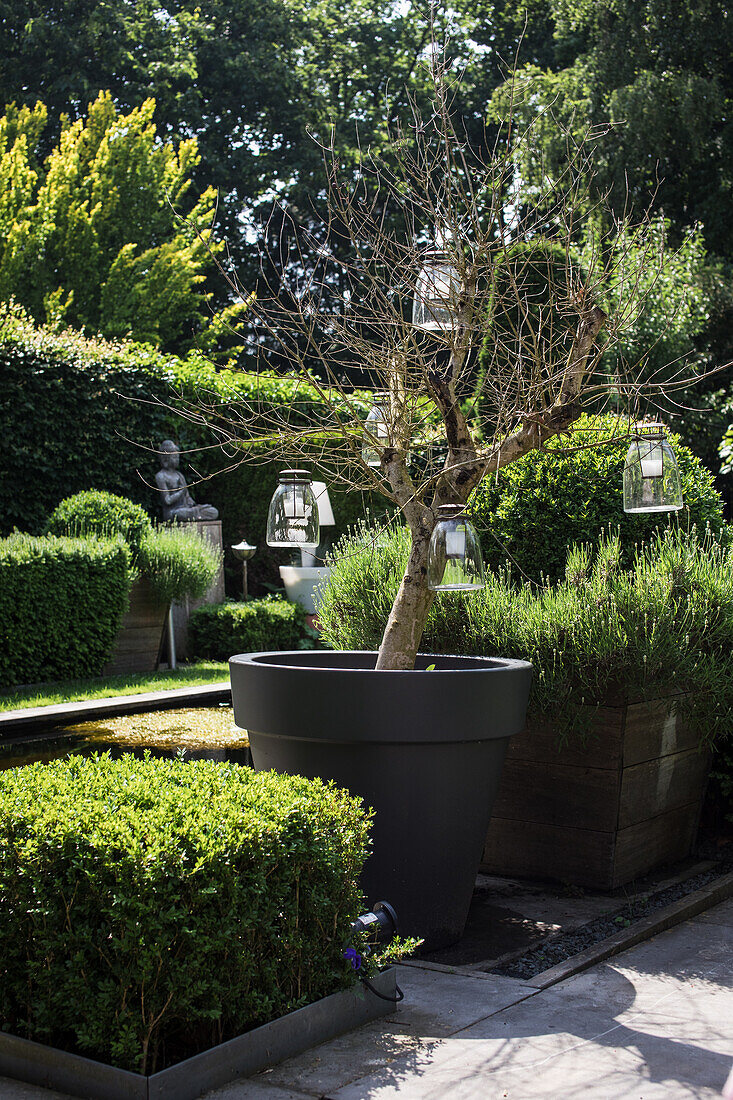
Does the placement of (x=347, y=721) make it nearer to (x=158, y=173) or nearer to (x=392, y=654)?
(x=392, y=654)

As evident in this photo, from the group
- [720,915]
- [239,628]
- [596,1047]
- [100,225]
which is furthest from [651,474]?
[100,225]

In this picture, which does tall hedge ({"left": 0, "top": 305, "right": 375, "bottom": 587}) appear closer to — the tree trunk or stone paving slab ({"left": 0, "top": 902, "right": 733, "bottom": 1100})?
the tree trunk

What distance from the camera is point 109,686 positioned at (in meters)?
9.59

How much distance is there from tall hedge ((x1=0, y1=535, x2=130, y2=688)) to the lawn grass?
22 centimetres

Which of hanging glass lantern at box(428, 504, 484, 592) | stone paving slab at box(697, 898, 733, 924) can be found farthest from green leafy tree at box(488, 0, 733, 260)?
stone paving slab at box(697, 898, 733, 924)

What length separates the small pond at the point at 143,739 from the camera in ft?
22.1

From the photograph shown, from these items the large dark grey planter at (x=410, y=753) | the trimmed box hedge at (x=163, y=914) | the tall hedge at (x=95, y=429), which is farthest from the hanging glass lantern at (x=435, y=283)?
the tall hedge at (x=95, y=429)

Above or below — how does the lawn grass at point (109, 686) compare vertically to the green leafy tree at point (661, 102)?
below

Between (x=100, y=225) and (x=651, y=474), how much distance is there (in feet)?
65.5

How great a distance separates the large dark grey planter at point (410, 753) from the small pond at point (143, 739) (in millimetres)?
2904

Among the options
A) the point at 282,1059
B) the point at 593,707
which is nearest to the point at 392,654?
the point at 593,707

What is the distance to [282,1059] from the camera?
2674 mm

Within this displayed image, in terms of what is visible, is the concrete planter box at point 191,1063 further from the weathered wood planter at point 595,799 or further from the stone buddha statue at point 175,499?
the stone buddha statue at point 175,499

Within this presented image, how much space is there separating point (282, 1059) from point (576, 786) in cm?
205
